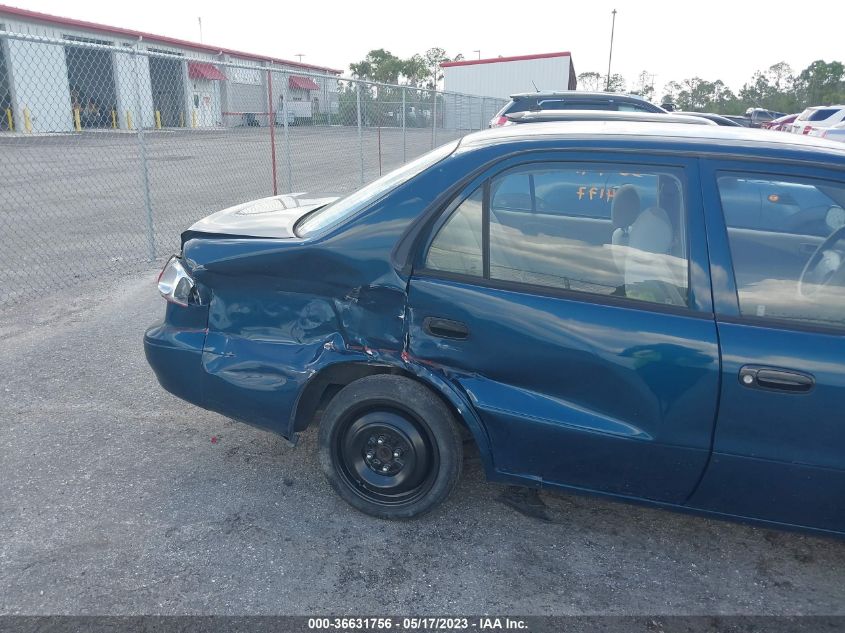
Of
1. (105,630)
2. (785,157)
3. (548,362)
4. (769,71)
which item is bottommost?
(105,630)

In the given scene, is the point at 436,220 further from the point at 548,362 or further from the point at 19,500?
the point at 19,500

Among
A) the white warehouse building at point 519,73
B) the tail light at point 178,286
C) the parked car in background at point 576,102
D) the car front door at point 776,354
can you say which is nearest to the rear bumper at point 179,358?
the tail light at point 178,286

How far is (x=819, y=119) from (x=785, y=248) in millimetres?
21638

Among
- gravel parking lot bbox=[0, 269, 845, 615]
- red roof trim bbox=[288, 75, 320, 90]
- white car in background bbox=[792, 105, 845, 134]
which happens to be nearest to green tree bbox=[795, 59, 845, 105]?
white car in background bbox=[792, 105, 845, 134]

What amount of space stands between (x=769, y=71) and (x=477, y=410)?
71.6m

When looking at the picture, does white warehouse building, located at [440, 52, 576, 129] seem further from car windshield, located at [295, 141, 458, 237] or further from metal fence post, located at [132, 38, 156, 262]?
car windshield, located at [295, 141, 458, 237]

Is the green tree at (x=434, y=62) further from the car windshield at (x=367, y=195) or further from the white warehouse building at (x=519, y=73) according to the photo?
the car windshield at (x=367, y=195)

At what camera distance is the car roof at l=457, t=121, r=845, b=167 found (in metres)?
2.61

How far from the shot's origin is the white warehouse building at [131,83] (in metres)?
9.78

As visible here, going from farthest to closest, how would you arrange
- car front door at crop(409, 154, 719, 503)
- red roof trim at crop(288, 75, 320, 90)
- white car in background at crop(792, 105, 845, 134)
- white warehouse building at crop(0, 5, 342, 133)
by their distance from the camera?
white car in background at crop(792, 105, 845, 134), red roof trim at crop(288, 75, 320, 90), white warehouse building at crop(0, 5, 342, 133), car front door at crop(409, 154, 719, 503)

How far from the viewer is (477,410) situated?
2820 millimetres

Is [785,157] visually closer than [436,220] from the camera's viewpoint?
Yes

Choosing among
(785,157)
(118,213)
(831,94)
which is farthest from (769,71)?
(785,157)

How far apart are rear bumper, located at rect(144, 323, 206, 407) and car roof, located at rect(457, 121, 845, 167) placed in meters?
1.50
